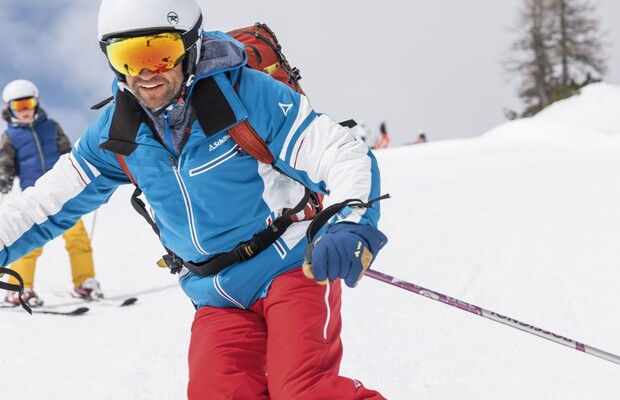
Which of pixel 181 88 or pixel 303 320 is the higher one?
pixel 181 88

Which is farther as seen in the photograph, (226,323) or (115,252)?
(115,252)

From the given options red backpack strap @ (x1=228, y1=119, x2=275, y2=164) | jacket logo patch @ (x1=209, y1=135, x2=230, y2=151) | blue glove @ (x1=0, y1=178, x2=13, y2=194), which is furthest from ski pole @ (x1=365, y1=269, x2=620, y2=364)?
blue glove @ (x1=0, y1=178, x2=13, y2=194)

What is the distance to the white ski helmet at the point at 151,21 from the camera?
2.31 meters

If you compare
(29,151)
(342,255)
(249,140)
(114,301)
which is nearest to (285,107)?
(249,140)

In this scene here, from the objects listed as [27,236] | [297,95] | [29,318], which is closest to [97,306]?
[29,318]

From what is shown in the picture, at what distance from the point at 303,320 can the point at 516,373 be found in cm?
196

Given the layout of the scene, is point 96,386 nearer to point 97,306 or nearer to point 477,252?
point 97,306

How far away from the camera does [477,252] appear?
20.4 ft

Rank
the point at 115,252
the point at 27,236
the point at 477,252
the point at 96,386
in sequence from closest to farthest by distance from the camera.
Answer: the point at 27,236 < the point at 96,386 < the point at 477,252 < the point at 115,252

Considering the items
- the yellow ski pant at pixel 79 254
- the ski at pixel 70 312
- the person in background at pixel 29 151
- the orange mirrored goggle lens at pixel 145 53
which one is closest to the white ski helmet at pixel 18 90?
the person in background at pixel 29 151

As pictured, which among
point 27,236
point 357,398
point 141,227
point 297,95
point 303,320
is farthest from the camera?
point 141,227

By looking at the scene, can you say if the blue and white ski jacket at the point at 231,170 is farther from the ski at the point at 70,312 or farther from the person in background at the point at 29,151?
the person in background at the point at 29,151

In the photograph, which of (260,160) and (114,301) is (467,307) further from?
(114,301)

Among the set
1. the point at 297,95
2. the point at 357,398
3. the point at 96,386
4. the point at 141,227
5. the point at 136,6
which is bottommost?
the point at 141,227
